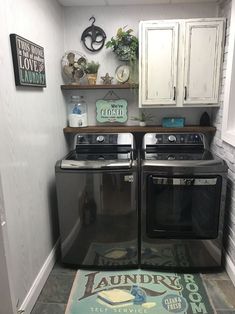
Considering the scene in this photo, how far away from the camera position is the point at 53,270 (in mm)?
2127

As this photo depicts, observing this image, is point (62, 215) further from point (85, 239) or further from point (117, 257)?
point (117, 257)

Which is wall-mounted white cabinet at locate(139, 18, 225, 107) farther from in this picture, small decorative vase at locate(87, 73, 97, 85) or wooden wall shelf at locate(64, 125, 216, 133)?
small decorative vase at locate(87, 73, 97, 85)

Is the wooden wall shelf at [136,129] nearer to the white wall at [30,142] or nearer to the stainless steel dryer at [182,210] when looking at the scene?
the white wall at [30,142]

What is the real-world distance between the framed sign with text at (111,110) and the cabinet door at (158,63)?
0.31m

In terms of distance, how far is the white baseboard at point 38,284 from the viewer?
1.63m

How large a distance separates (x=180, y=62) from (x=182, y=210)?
1.26 meters

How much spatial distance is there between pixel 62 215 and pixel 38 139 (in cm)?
64

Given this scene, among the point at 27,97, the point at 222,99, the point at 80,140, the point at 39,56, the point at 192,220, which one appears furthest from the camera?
the point at 80,140

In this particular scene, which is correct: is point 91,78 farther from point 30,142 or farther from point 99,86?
point 30,142

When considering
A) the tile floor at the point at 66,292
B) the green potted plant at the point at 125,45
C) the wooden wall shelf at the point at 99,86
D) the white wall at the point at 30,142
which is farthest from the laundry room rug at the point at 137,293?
the green potted plant at the point at 125,45

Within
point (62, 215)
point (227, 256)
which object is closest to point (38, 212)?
point (62, 215)

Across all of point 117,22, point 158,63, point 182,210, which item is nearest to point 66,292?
point 182,210

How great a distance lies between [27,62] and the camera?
1594mm

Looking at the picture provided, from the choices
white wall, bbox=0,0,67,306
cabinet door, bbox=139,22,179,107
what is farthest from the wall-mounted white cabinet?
white wall, bbox=0,0,67,306
